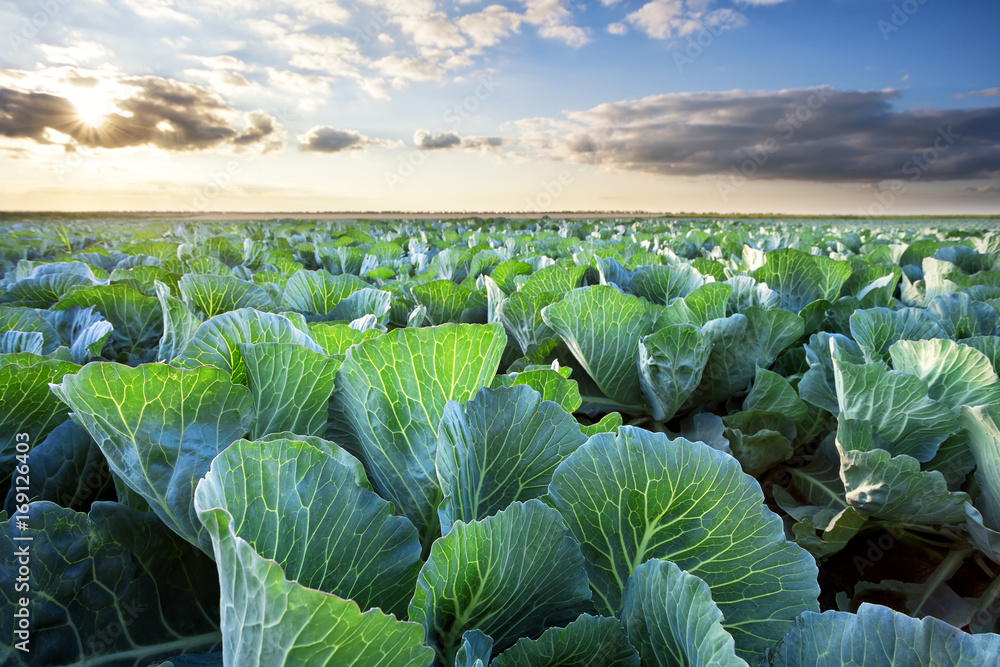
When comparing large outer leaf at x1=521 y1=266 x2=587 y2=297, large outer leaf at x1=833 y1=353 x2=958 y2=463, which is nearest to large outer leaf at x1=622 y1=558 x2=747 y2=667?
large outer leaf at x1=833 y1=353 x2=958 y2=463

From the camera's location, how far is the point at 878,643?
25.0 inches

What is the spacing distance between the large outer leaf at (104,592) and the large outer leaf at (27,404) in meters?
0.42

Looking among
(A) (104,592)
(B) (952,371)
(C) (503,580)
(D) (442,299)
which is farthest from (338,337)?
(B) (952,371)

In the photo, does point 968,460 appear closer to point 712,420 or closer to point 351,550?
point 712,420

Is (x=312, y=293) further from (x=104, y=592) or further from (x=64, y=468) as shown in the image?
(x=104, y=592)

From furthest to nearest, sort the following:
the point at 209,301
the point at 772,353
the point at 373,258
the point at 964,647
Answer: the point at 373,258
the point at 772,353
the point at 209,301
the point at 964,647

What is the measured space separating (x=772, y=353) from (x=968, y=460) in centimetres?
72

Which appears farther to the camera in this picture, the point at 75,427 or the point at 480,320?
the point at 480,320

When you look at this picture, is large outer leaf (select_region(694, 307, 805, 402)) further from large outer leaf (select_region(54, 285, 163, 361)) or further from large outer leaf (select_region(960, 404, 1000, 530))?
large outer leaf (select_region(54, 285, 163, 361))

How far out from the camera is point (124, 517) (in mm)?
868

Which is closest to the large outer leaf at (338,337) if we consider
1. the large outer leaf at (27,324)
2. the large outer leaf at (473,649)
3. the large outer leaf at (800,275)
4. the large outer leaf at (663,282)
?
the large outer leaf at (473,649)

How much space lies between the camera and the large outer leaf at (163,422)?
0.79 meters

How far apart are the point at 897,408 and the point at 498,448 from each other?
1414mm

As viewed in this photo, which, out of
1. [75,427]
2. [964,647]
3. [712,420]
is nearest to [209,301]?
[75,427]
